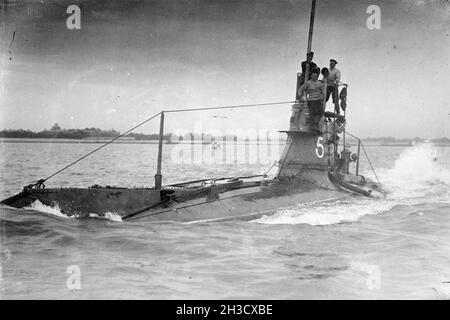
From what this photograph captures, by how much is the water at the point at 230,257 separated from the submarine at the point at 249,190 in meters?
0.39

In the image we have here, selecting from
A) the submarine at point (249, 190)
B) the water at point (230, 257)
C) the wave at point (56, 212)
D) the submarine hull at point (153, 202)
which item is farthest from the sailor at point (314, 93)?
the wave at point (56, 212)

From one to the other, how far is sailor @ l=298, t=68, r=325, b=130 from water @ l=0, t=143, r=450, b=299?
3525 millimetres

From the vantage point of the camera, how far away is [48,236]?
10297 millimetres

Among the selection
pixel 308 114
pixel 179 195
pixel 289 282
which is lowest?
pixel 289 282

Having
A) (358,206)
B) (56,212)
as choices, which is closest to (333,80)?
(358,206)

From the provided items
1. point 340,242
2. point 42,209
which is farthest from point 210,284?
point 42,209

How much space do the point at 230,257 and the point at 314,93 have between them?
8.30 m

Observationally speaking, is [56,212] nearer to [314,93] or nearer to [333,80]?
[314,93]

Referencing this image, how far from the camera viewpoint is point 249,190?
14508 millimetres

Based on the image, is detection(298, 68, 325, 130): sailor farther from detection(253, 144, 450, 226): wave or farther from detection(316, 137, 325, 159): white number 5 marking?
detection(253, 144, 450, 226): wave

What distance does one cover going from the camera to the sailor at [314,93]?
15859 mm

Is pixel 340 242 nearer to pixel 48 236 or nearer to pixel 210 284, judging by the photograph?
A: pixel 210 284

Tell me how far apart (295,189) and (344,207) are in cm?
166

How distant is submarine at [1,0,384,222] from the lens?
12273mm
